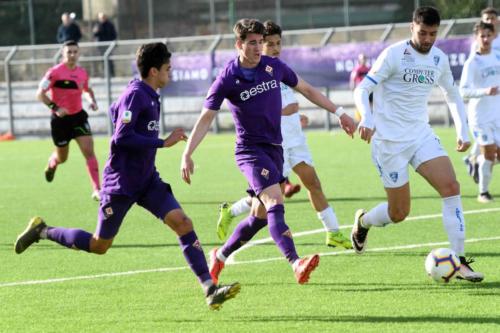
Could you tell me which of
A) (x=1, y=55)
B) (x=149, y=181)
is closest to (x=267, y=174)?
(x=149, y=181)

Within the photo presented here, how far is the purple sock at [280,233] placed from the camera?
26.8 feet

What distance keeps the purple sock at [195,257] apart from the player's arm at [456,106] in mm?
2616

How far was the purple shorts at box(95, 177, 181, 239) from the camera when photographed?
26.5 ft

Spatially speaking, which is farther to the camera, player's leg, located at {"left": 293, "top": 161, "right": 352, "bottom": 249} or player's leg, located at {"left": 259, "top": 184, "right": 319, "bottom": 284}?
player's leg, located at {"left": 293, "top": 161, "right": 352, "bottom": 249}

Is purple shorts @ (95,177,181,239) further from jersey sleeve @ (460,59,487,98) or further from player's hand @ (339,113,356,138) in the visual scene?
jersey sleeve @ (460,59,487,98)

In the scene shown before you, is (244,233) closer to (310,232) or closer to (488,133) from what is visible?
(310,232)

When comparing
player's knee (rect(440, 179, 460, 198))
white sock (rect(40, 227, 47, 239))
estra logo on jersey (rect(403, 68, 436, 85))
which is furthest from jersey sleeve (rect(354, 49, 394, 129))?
white sock (rect(40, 227, 47, 239))

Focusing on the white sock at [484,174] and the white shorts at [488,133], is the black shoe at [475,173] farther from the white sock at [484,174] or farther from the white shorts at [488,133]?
the white sock at [484,174]

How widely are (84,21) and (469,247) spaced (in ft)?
93.8

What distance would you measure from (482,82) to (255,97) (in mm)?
6002

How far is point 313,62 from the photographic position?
96.7 feet

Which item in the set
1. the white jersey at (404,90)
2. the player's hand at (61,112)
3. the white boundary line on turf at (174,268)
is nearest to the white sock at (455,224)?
the white jersey at (404,90)

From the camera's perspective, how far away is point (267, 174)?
28.2 ft

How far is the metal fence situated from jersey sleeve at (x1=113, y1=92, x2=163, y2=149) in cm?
2180
